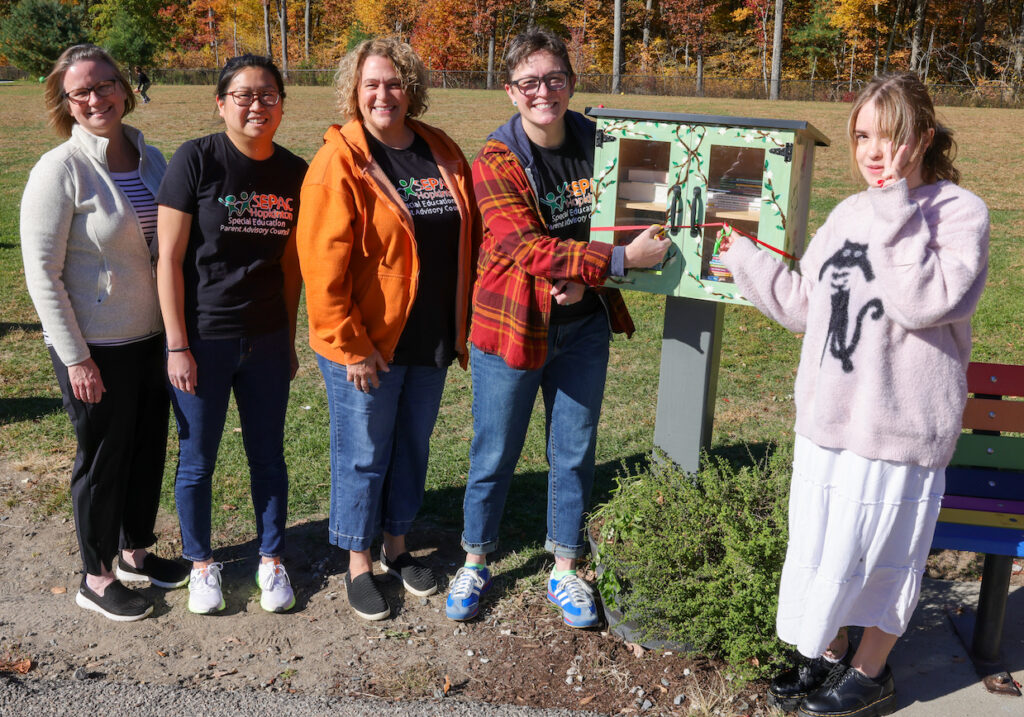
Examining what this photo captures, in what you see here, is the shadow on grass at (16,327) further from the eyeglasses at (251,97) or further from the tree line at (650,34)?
the tree line at (650,34)

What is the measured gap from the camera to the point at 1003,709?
3051 millimetres

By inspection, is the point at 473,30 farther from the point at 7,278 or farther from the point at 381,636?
the point at 381,636

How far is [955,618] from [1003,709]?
1.89 feet

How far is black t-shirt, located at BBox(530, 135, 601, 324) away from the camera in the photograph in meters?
3.26

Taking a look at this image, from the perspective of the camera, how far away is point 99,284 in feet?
10.9

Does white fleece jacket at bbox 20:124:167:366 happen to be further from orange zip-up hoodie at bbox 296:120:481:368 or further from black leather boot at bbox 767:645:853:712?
black leather boot at bbox 767:645:853:712

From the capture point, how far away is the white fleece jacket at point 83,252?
317 centimetres

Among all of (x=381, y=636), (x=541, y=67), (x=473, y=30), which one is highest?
(x=473, y=30)

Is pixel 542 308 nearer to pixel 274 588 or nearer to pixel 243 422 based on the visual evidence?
pixel 243 422

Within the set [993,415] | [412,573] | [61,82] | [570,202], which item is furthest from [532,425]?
[61,82]

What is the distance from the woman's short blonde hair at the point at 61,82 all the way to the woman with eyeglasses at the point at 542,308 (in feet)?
4.63

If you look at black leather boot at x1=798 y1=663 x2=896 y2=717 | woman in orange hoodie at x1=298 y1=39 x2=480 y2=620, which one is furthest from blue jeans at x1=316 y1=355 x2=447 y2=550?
black leather boot at x1=798 y1=663 x2=896 y2=717

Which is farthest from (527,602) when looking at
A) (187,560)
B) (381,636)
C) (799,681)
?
(187,560)

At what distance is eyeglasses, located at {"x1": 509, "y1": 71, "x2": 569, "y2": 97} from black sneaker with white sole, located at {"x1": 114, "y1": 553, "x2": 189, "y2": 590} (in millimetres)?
2419
